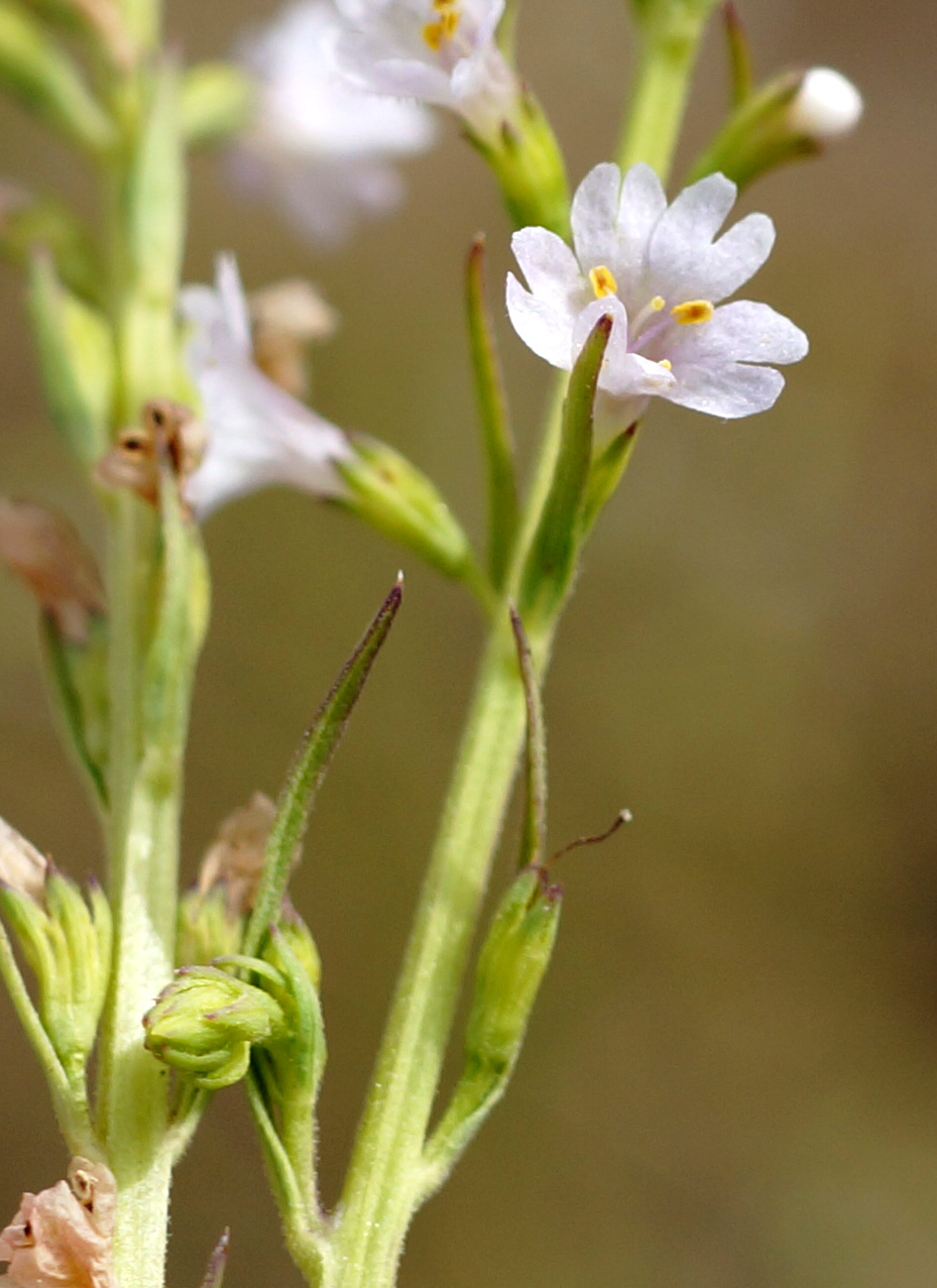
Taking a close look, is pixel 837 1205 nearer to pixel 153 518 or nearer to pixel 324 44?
pixel 153 518

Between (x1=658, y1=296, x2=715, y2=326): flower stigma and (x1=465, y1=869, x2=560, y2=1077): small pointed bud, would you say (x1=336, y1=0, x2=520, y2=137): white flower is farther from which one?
(x1=465, y1=869, x2=560, y2=1077): small pointed bud

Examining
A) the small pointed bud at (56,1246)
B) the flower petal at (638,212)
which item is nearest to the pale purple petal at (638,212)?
the flower petal at (638,212)

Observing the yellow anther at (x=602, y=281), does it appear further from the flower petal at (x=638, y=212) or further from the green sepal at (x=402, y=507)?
the green sepal at (x=402, y=507)

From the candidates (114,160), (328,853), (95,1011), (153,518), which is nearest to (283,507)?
(328,853)

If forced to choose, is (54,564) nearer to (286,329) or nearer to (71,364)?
(71,364)

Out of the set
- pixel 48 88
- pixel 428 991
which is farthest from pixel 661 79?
pixel 428 991

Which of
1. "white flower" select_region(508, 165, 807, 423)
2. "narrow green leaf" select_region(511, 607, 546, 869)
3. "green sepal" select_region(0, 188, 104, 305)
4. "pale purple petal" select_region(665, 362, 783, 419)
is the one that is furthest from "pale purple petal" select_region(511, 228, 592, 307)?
"green sepal" select_region(0, 188, 104, 305)

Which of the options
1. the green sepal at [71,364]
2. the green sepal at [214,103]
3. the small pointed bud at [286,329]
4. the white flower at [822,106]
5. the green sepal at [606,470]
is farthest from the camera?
the green sepal at [214,103]
